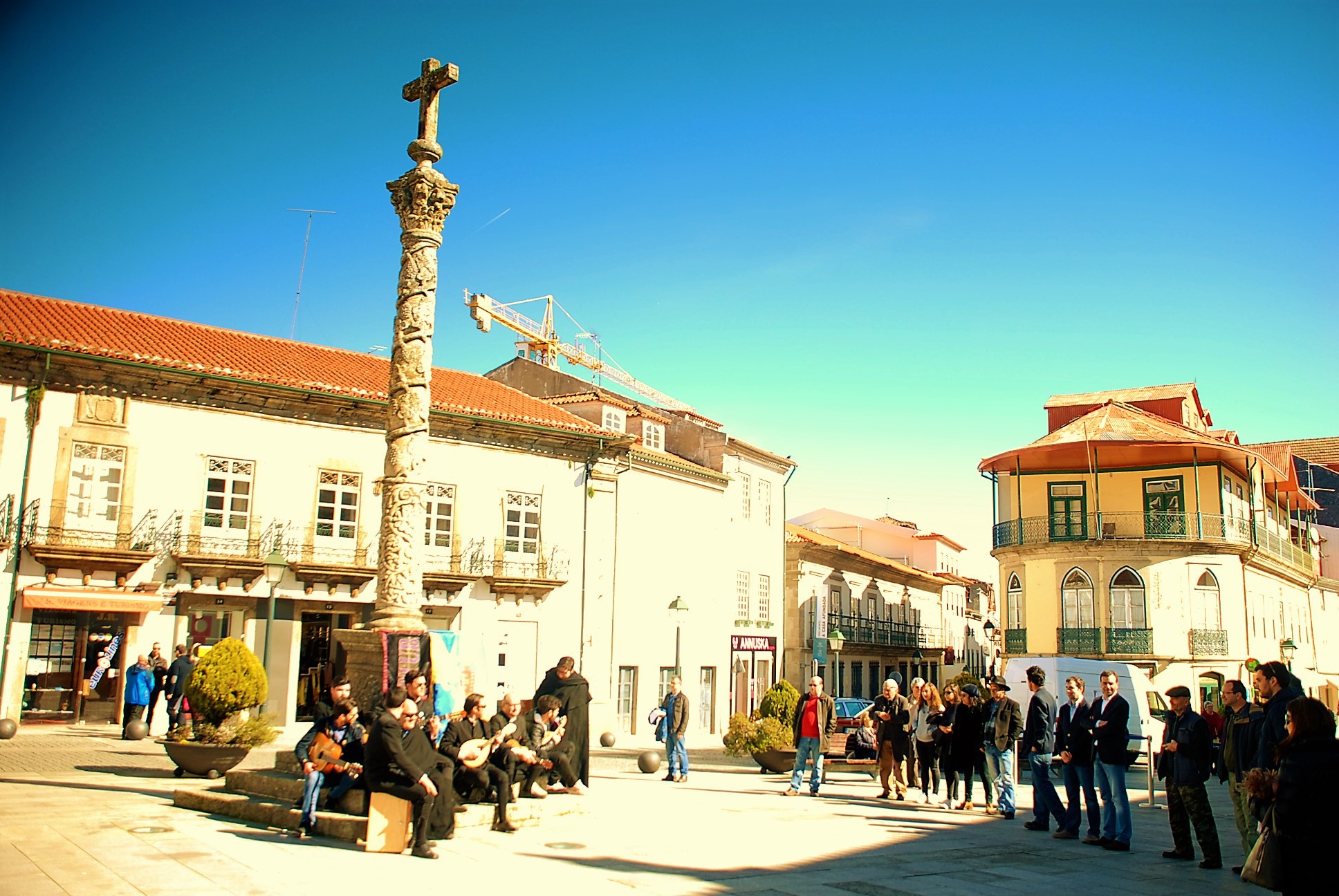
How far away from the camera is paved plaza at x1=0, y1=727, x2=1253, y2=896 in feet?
26.0

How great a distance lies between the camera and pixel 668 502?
3259 centimetres

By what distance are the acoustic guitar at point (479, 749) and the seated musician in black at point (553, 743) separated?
1467 millimetres

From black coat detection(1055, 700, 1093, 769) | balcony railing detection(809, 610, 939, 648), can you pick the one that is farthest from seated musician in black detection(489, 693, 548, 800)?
balcony railing detection(809, 610, 939, 648)

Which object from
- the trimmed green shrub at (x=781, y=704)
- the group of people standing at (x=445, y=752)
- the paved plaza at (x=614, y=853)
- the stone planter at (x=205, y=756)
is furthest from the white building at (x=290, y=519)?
the paved plaza at (x=614, y=853)

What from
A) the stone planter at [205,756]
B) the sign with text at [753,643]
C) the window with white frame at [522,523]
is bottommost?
the stone planter at [205,756]

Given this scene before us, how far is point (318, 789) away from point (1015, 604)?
2997cm

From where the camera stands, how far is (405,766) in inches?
359

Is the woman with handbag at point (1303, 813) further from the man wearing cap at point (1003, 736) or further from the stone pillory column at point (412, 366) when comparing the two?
the stone pillory column at point (412, 366)

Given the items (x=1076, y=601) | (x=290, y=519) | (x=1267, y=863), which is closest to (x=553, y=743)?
(x=1267, y=863)

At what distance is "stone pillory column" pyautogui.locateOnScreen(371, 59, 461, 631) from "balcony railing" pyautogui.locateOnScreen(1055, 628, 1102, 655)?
26.1 m

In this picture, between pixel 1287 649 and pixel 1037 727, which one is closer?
pixel 1037 727

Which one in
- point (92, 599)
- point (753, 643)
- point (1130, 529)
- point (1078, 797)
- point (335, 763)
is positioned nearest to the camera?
point (335, 763)

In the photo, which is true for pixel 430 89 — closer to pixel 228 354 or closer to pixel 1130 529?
pixel 228 354

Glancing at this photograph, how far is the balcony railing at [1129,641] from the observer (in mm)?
32375
